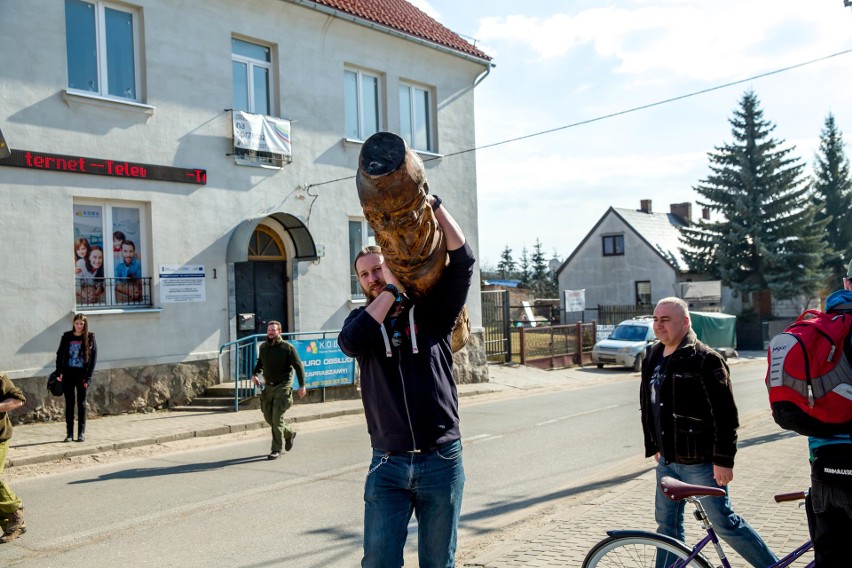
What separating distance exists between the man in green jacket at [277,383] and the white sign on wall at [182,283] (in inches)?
187

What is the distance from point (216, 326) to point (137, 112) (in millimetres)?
4207

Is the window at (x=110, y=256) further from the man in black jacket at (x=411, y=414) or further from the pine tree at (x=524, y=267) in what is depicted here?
the pine tree at (x=524, y=267)

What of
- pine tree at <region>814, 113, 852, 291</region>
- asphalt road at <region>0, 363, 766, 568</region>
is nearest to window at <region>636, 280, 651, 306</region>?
pine tree at <region>814, 113, 852, 291</region>

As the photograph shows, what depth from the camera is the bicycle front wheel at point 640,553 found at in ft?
→ 11.8

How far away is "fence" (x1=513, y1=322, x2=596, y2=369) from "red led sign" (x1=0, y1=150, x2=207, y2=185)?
12559 mm

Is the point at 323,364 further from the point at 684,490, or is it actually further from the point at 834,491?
the point at 834,491

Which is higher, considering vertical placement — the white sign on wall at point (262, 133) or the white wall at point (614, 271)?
the white sign on wall at point (262, 133)

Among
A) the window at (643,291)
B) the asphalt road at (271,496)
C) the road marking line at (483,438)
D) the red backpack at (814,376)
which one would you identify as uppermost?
the window at (643,291)

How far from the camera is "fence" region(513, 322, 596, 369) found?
24672 mm

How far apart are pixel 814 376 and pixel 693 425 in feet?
4.36

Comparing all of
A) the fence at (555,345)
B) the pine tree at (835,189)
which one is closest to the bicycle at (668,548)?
the fence at (555,345)

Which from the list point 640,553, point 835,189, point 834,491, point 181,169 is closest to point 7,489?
point 640,553

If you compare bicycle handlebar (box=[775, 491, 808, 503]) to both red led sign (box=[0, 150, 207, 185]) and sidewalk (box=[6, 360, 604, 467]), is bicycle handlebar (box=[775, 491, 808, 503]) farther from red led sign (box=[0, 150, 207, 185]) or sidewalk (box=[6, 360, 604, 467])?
red led sign (box=[0, 150, 207, 185])

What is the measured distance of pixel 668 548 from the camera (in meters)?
3.64
